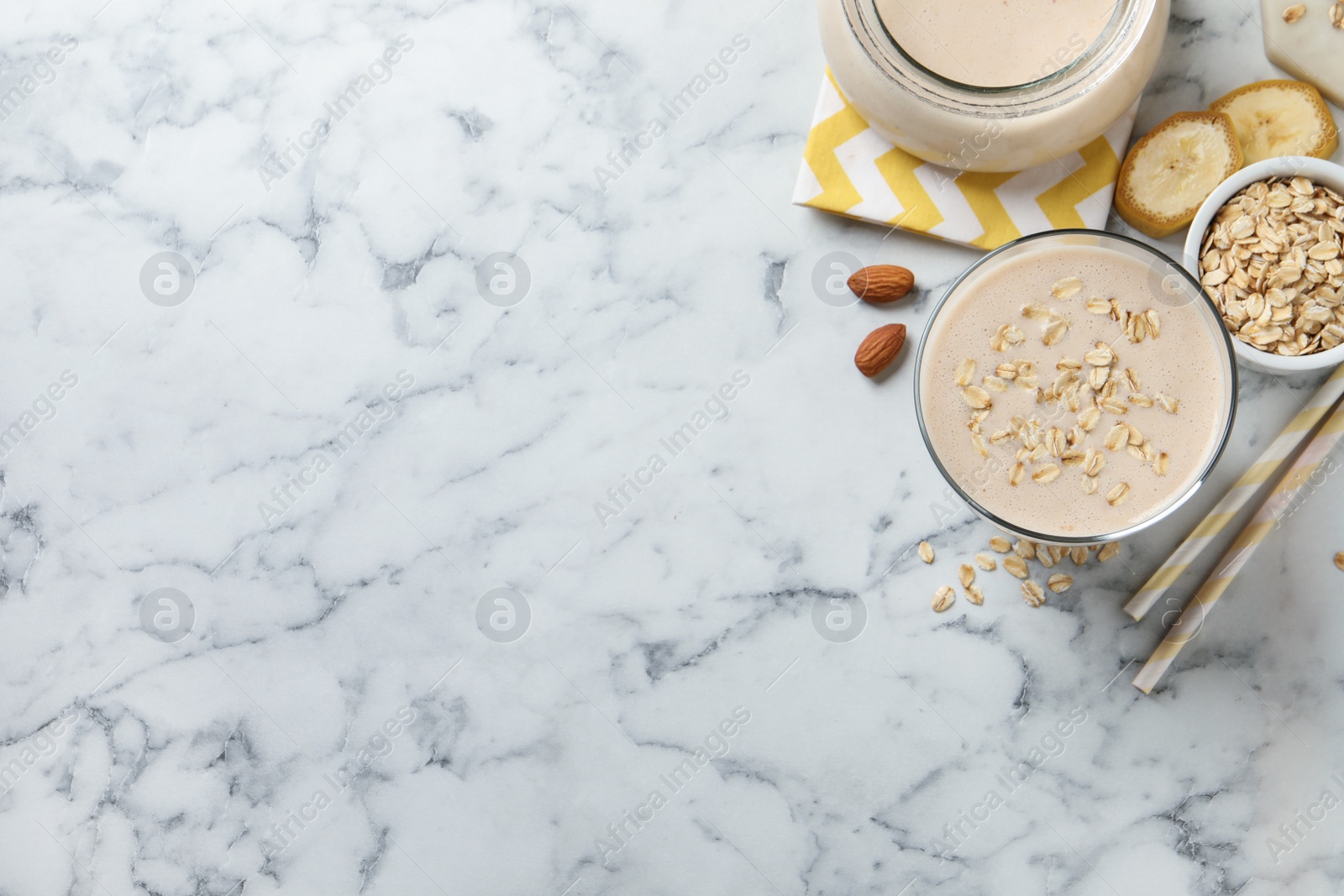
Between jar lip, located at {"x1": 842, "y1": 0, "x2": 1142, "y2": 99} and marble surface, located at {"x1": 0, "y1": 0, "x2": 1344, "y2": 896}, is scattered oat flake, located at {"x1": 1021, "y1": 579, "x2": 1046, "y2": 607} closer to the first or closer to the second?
marble surface, located at {"x1": 0, "y1": 0, "x2": 1344, "y2": 896}

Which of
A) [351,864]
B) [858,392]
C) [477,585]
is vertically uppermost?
[858,392]

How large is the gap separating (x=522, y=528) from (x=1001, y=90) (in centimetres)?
66

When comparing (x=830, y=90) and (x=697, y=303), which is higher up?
(x=830, y=90)

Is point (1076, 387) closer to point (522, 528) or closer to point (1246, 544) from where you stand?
point (1246, 544)

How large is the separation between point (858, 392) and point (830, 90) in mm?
327

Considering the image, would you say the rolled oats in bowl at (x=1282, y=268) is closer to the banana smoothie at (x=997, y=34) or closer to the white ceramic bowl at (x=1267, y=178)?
the white ceramic bowl at (x=1267, y=178)

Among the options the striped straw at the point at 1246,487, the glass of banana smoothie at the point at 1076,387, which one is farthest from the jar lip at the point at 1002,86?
the striped straw at the point at 1246,487

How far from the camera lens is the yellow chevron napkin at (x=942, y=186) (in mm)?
971

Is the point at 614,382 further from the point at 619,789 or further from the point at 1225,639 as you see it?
the point at 1225,639

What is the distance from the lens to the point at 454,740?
1.06 m

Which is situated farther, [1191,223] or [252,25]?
[252,25]

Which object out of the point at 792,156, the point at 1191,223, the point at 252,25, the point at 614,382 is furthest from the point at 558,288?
the point at 1191,223

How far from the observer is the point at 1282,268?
91 centimetres

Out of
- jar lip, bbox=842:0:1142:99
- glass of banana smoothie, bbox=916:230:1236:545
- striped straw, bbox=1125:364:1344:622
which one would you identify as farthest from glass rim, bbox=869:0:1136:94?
striped straw, bbox=1125:364:1344:622
